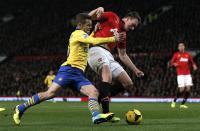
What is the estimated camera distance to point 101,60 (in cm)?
989

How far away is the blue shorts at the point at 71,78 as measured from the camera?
29.4 feet

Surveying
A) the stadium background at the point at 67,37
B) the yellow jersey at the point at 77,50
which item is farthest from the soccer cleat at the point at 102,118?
the stadium background at the point at 67,37

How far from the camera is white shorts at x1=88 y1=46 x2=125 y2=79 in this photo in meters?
9.91

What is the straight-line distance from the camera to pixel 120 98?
80.6ft

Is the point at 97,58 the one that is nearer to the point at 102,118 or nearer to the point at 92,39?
the point at 92,39

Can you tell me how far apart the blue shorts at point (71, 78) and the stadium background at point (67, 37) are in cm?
1650

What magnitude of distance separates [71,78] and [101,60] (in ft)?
3.52

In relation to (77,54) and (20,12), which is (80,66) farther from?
(20,12)

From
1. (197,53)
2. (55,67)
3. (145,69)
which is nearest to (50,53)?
(55,67)

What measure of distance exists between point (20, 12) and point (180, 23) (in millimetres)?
11681

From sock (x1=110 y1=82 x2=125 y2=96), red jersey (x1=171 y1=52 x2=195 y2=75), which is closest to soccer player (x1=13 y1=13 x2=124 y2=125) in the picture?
sock (x1=110 y1=82 x2=125 y2=96)

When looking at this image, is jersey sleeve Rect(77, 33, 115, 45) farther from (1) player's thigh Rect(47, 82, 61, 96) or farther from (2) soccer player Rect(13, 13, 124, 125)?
(1) player's thigh Rect(47, 82, 61, 96)

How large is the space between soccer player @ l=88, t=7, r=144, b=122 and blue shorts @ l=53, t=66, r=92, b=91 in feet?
2.73

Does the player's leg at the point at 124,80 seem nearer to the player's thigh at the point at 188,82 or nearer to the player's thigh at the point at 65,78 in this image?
the player's thigh at the point at 65,78
